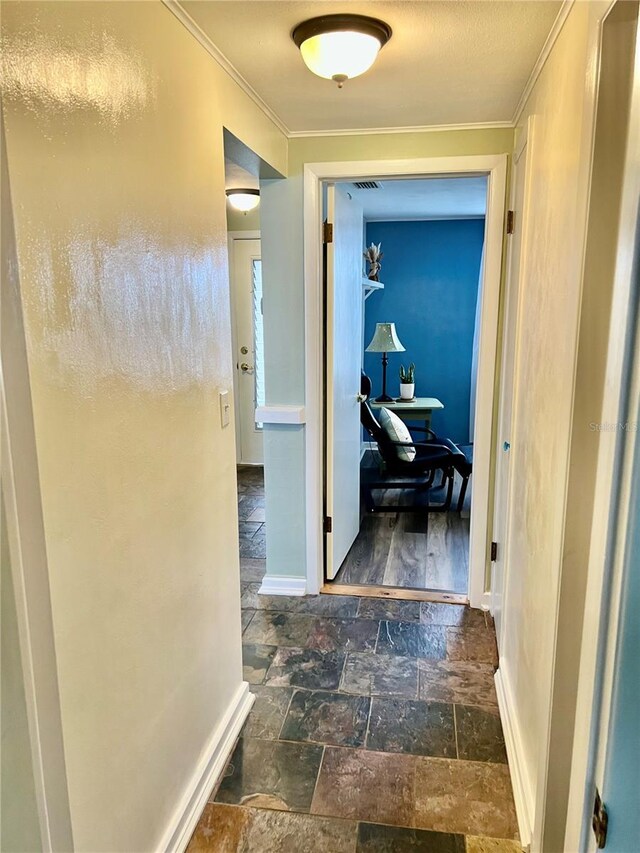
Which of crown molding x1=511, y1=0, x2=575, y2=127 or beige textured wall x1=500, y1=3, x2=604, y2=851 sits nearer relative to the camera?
beige textured wall x1=500, y1=3, x2=604, y2=851

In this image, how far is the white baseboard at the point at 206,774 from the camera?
1.58m

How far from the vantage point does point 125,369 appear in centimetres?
129

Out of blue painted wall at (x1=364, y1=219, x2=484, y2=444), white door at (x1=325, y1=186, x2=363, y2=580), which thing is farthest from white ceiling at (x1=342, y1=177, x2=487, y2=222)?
white door at (x1=325, y1=186, x2=363, y2=580)

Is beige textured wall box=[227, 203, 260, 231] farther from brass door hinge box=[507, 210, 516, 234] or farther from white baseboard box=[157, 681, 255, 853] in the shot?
white baseboard box=[157, 681, 255, 853]

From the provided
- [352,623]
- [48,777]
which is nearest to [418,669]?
[352,623]

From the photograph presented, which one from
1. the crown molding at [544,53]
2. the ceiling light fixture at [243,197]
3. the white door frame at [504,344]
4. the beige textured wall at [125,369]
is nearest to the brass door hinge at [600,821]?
the beige textured wall at [125,369]

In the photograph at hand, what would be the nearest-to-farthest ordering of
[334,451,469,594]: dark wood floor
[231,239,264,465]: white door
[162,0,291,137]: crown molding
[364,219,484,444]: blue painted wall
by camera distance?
[162,0,291,137]: crown molding
[334,451,469,594]: dark wood floor
[231,239,264,465]: white door
[364,219,484,444]: blue painted wall

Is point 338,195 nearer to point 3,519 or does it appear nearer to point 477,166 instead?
point 477,166

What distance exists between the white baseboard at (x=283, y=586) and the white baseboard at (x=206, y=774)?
837mm

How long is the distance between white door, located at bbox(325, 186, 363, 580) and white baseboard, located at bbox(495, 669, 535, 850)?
3.94 feet

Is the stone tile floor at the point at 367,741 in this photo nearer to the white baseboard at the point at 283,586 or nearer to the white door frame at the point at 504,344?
the white baseboard at the point at 283,586

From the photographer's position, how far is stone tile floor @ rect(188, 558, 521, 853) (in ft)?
5.46

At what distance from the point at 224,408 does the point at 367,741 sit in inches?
49.5

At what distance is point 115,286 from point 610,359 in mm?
971
